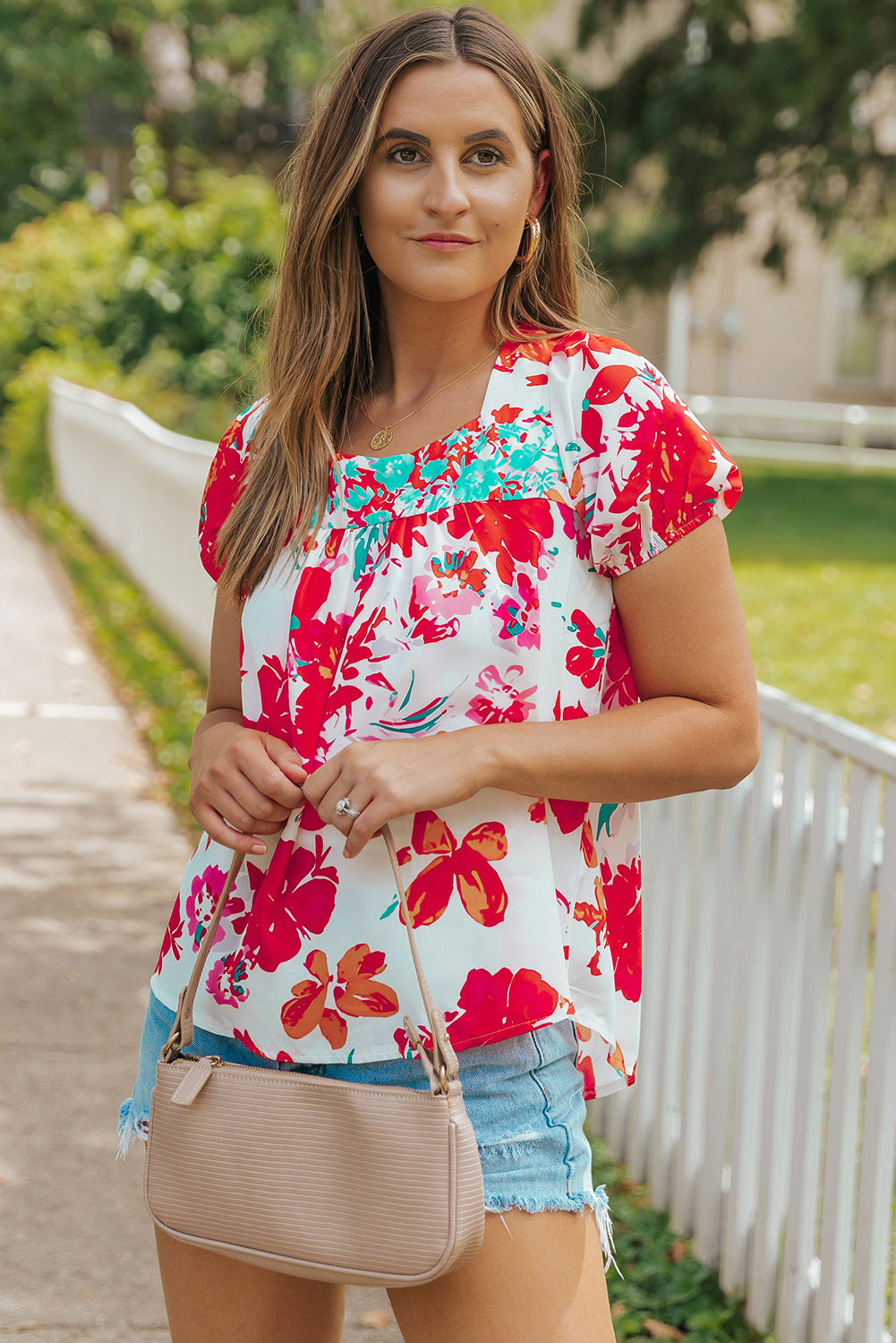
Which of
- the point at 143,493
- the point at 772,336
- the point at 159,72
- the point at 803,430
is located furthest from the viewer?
the point at 772,336

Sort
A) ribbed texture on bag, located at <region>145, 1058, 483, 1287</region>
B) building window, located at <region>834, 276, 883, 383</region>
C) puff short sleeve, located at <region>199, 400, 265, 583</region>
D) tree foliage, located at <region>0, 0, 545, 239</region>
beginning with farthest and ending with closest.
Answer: building window, located at <region>834, 276, 883, 383</region> → tree foliage, located at <region>0, 0, 545, 239</region> → puff short sleeve, located at <region>199, 400, 265, 583</region> → ribbed texture on bag, located at <region>145, 1058, 483, 1287</region>

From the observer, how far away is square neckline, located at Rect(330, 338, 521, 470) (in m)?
1.67

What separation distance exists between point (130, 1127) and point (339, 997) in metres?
0.41

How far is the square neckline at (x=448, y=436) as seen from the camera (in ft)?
5.49

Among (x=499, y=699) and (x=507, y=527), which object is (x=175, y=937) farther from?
(x=507, y=527)

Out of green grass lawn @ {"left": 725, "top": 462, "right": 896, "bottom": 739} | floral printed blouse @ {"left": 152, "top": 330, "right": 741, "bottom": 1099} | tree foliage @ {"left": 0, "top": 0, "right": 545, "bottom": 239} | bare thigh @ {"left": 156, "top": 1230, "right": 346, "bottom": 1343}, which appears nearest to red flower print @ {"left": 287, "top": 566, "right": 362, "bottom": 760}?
floral printed blouse @ {"left": 152, "top": 330, "right": 741, "bottom": 1099}

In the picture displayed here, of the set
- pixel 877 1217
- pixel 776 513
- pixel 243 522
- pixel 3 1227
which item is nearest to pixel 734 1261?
pixel 877 1217

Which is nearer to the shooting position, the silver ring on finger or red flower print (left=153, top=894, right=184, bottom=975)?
the silver ring on finger

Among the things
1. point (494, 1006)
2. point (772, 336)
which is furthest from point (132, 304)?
point (494, 1006)

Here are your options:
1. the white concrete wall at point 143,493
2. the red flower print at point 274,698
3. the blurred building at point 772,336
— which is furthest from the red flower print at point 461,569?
the blurred building at point 772,336

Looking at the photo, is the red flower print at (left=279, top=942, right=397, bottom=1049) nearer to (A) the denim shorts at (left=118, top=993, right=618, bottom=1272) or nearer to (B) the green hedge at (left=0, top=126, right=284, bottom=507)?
(A) the denim shorts at (left=118, top=993, right=618, bottom=1272)

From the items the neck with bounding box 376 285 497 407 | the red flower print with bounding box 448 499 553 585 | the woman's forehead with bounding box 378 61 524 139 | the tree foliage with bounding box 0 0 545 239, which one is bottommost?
the red flower print with bounding box 448 499 553 585

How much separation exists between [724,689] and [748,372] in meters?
25.9

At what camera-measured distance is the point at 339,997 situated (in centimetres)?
161
